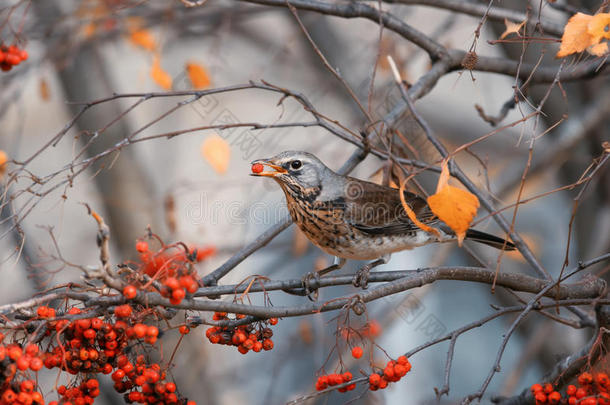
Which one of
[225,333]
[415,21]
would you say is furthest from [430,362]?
[225,333]

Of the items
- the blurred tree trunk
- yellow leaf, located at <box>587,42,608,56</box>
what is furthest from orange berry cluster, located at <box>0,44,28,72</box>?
the blurred tree trunk

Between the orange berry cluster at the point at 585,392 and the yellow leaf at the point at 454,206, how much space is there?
2.18ft

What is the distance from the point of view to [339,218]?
355 centimetres

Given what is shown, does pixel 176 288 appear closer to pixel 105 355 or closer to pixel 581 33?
pixel 105 355

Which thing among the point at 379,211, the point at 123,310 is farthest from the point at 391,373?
the point at 379,211

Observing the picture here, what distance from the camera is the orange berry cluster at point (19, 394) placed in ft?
5.65

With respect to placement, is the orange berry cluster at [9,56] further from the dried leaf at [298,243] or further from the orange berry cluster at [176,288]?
the dried leaf at [298,243]

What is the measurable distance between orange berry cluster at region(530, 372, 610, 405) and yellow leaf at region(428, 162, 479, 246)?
2.18ft

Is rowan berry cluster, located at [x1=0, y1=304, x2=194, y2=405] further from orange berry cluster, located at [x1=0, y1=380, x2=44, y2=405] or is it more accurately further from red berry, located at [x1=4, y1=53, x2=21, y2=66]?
red berry, located at [x1=4, y1=53, x2=21, y2=66]

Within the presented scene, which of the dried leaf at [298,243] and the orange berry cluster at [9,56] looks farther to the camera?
the dried leaf at [298,243]

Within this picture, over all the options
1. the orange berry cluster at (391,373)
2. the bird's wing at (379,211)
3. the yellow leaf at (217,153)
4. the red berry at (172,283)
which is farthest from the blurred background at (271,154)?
the red berry at (172,283)

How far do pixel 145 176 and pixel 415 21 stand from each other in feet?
12.6

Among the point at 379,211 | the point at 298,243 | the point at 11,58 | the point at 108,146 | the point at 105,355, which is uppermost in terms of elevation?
the point at 108,146

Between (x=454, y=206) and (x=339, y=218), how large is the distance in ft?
5.47
